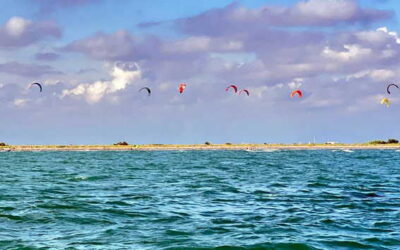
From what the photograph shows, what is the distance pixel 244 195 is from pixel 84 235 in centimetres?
1620

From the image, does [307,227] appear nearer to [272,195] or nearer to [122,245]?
[122,245]

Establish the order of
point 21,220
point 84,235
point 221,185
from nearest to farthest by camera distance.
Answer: point 84,235 → point 21,220 → point 221,185

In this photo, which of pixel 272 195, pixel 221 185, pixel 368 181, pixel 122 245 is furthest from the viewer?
pixel 368 181

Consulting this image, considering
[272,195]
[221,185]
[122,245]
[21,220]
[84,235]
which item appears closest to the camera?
[122,245]

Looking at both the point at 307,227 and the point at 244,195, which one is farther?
the point at 244,195

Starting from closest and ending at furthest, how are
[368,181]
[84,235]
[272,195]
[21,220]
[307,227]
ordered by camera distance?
[84,235]
[307,227]
[21,220]
[272,195]
[368,181]

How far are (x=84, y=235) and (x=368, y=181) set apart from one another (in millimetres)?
31601

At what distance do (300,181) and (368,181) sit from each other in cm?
564

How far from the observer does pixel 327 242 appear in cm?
2027

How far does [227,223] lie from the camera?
80.3 ft

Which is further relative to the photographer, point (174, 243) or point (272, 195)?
point (272, 195)

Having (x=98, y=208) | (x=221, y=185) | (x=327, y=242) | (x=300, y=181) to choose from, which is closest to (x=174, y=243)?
(x=327, y=242)

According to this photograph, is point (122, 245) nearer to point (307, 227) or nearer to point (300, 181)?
point (307, 227)

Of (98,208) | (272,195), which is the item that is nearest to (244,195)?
(272,195)
